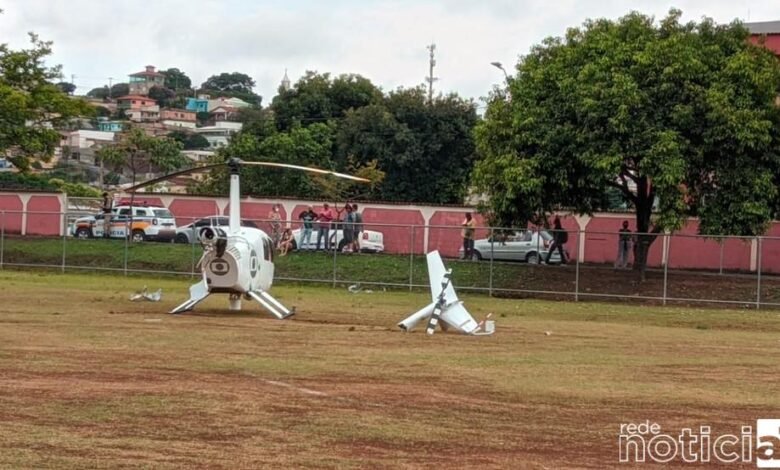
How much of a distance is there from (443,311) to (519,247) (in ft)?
67.3

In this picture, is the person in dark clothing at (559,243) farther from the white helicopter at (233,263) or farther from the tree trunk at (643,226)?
the white helicopter at (233,263)

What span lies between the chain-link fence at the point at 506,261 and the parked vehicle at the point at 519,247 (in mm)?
48

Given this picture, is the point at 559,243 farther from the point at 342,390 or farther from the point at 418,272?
the point at 342,390

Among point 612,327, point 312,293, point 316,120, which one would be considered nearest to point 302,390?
point 612,327

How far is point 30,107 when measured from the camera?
2133 inches

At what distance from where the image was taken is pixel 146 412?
37.2 feet

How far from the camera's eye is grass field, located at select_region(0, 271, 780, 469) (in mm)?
9820

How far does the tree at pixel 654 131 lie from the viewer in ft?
116

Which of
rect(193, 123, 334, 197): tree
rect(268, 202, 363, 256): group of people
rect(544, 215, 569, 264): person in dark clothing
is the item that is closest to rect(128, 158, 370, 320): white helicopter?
rect(268, 202, 363, 256): group of people

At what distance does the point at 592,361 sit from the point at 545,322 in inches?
346

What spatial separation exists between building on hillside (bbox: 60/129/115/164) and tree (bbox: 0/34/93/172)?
89539mm

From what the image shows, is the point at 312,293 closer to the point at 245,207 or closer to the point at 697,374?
the point at 697,374

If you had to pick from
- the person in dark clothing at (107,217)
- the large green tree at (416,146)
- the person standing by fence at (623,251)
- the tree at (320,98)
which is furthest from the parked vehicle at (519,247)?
the tree at (320,98)

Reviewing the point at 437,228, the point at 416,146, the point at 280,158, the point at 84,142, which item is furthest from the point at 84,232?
the point at 84,142
